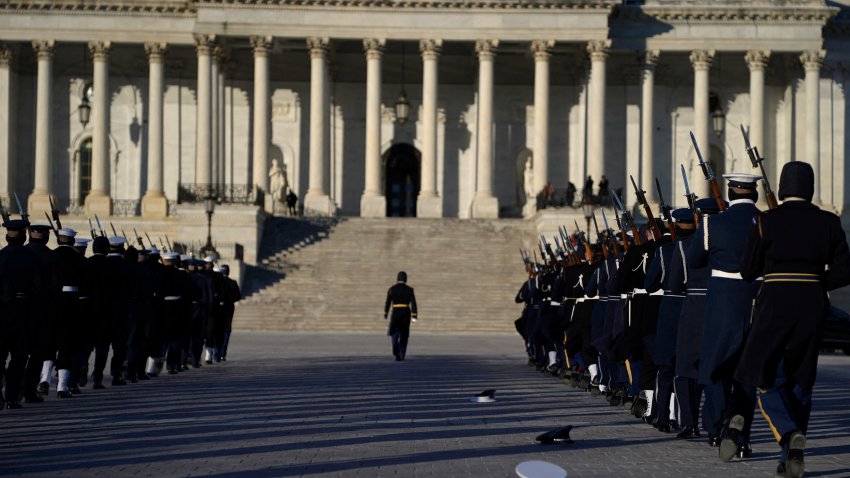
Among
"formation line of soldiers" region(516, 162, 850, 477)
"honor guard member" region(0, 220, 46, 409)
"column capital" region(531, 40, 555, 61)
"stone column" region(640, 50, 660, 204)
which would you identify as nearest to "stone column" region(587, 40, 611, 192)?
"column capital" region(531, 40, 555, 61)

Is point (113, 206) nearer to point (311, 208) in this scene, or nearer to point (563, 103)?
point (311, 208)

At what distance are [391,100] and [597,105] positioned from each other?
36.4 ft

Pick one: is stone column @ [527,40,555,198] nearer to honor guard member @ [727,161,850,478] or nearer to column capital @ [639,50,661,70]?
column capital @ [639,50,661,70]

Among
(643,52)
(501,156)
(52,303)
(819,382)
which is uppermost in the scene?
(643,52)

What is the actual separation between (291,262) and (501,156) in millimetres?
17748

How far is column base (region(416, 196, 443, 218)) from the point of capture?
59906 millimetres

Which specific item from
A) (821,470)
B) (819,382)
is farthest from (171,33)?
(821,470)

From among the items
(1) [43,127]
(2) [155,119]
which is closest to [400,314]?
(2) [155,119]

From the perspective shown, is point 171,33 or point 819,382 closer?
point 819,382

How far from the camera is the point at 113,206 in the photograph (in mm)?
62844

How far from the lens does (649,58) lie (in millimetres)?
62219

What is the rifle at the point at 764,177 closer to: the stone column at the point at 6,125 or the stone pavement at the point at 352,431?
the stone pavement at the point at 352,431

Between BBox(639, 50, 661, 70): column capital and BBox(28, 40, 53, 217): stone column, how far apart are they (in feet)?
82.2

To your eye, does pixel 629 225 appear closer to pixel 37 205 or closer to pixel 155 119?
pixel 155 119
